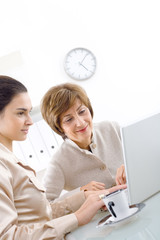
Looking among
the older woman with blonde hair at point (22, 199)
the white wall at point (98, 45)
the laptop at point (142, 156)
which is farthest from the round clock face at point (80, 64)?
the laptop at point (142, 156)

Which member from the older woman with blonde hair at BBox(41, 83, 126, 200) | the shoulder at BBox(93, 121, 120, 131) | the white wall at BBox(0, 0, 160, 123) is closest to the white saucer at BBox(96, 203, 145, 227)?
the older woman with blonde hair at BBox(41, 83, 126, 200)

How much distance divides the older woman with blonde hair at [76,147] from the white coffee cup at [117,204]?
680 millimetres

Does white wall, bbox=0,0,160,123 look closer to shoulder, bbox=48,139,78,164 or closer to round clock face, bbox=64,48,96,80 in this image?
round clock face, bbox=64,48,96,80

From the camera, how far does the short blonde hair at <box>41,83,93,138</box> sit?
155 centimetres

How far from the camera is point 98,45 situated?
2.87 meters

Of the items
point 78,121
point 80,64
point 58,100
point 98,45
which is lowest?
point 78,121

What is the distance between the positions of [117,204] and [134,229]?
0.37ft

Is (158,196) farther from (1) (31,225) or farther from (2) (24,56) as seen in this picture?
(2) (24,56)

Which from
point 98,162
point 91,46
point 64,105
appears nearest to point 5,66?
point 91,46

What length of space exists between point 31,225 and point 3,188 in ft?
0.52

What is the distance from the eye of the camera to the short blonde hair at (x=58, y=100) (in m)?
1.55

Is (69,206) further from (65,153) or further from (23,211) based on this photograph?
(65,153)

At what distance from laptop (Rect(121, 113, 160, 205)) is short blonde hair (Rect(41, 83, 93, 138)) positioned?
753 millimetres

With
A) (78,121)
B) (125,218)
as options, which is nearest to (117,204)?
(125,218)
